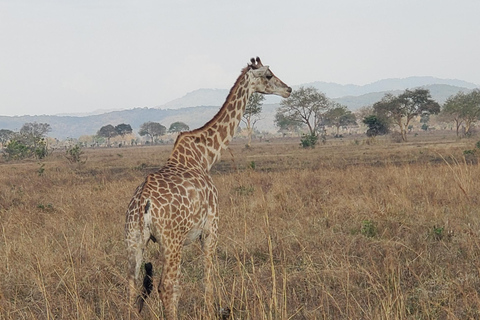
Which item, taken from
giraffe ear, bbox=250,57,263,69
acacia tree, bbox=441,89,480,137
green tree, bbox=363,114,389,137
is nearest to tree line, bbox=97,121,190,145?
green tree, bbox=363,114,389,137

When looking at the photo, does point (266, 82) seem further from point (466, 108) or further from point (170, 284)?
point (466, 108)

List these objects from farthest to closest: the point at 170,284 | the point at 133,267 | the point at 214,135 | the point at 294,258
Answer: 1. the point at 294,258
2. the point at 214,135
3. the point at 133,267
4. the point at 170,284

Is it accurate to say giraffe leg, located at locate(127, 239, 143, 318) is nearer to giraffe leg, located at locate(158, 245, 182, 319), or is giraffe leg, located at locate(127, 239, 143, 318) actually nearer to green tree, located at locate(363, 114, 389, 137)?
giraffe leg, located at locate(158, 245, 182, 319)

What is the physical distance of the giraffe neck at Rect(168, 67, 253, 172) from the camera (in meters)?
4.89

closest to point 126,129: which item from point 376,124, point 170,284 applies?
point 376,124

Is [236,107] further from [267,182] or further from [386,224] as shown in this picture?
[267,182]

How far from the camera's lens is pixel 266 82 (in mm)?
5570

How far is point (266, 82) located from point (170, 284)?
10.0ft

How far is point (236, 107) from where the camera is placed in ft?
18.2

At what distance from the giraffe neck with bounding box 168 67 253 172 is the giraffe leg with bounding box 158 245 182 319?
1.34m

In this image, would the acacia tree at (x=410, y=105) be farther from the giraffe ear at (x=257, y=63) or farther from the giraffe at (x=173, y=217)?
the giraffe at (x=173, y=217)

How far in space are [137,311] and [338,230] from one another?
4.00 m

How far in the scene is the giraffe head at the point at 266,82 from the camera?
5535 millimetres

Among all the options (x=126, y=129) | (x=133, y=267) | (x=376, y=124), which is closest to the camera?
(x=133, y=267)
